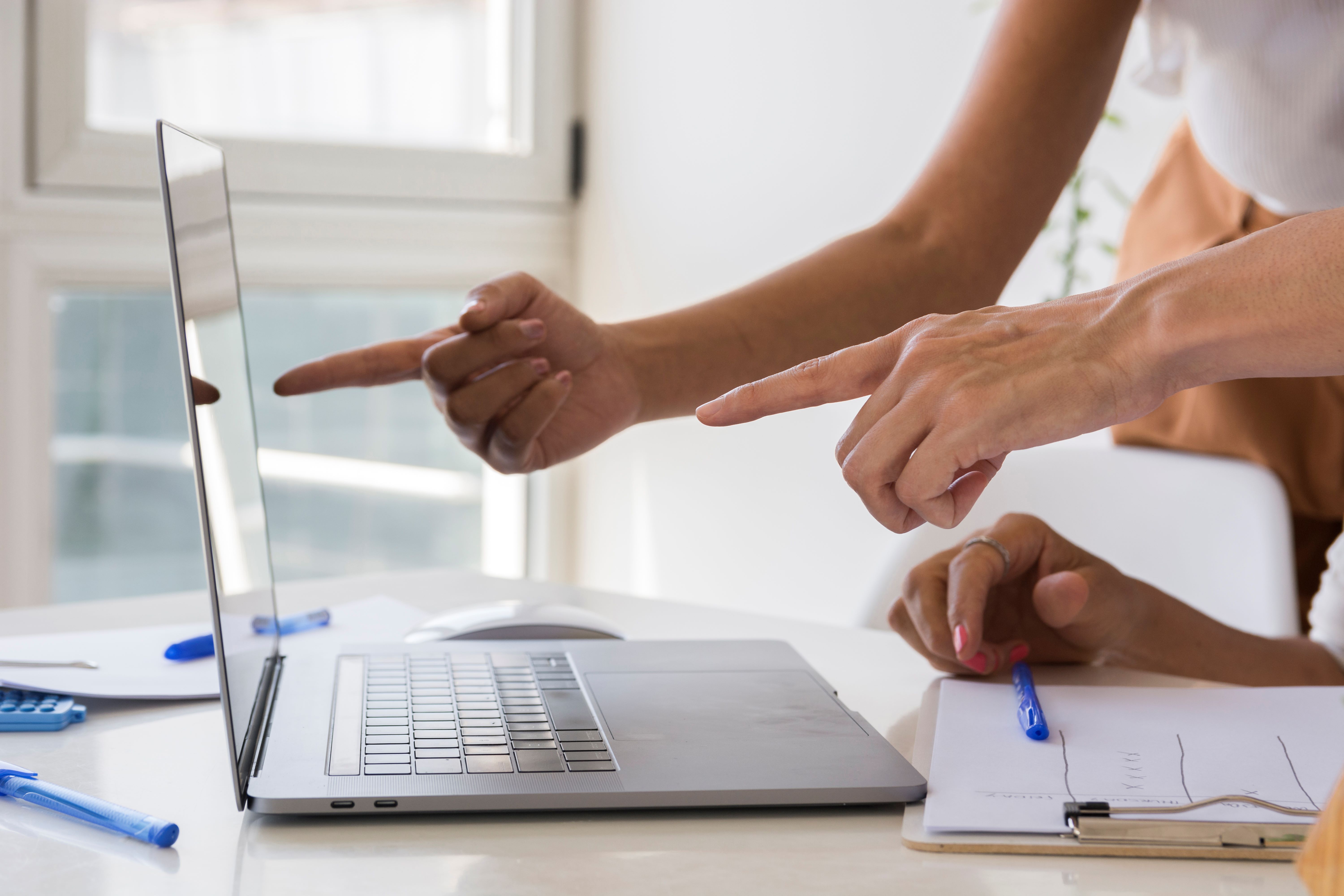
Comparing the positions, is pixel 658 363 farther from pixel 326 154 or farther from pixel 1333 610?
pixel 326 154

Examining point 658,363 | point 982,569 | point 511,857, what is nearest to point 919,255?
point 658,363

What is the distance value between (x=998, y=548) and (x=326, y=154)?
2074 mm

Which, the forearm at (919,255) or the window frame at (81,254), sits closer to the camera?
the forearm at (919,255)

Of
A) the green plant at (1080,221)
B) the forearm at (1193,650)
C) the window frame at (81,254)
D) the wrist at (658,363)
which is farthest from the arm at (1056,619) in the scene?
the window frame at (81,254)

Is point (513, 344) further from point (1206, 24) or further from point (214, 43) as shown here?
point (214, 43)

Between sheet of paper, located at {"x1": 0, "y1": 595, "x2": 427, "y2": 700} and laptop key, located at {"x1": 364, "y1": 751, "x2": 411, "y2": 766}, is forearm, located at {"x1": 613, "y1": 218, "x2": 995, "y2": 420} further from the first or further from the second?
laptop key, located at {"x1": 364, "y1": 751, "x2": 411, "y2": 766}

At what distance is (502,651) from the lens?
0.82 metres

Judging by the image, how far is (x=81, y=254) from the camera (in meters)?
2.28

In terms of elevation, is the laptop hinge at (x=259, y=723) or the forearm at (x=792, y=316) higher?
the forearm at (x=792, y=316)

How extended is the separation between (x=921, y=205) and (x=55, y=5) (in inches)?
71.9

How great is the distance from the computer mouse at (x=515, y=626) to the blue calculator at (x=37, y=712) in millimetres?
230

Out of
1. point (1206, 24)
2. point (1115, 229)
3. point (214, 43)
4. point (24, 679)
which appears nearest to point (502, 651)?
point (24, 679)

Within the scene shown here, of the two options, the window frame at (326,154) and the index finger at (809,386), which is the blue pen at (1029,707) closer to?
the index finger at (809,386)

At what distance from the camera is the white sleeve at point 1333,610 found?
0.94 metres
